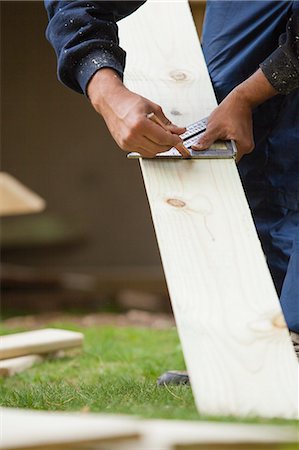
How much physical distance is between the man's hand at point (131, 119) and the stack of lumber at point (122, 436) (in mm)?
893

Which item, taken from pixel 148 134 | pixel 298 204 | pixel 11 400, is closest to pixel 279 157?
pixel 298 204

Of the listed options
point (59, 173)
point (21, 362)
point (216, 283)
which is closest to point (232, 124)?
point (216, 283)

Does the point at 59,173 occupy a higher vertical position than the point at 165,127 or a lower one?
lower

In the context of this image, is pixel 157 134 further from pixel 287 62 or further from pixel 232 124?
pixel 287 62

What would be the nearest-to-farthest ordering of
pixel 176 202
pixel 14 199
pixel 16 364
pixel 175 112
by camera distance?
pixel 176 202 → pixel 175 112 → pixel 16 364 → pixel 14 199

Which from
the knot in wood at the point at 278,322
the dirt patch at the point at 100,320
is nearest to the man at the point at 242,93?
the knot in wood at the point at 278,322

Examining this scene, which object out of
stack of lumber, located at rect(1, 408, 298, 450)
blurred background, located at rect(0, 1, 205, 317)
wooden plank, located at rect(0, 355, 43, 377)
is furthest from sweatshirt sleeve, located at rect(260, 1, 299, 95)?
blurred background, located at rect(0, 1, 205, 317)

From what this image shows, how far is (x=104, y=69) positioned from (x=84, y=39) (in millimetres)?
128

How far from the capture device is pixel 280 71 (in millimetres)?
2100

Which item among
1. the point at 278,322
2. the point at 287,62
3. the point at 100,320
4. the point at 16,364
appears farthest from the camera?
the point at 100,320

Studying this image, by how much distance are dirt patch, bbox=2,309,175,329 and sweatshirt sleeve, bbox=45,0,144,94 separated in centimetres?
326

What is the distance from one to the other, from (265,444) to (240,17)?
167 centimetres

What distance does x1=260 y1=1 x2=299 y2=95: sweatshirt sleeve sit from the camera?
208cm

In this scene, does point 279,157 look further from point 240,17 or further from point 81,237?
point 81,237
